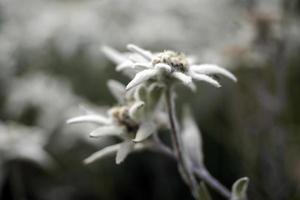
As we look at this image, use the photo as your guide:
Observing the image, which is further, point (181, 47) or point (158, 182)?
point (181, 47)

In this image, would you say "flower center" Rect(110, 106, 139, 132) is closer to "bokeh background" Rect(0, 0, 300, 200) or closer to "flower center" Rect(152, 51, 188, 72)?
"flower center" Rect(152, 51, 188, 72)

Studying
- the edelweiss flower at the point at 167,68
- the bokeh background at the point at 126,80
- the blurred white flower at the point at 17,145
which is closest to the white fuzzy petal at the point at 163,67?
the edelweiss flower at the point at 167,68

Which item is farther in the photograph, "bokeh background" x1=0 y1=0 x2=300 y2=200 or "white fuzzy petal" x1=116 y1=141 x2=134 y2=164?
"bokeh background" x1=0 y1=0 x2=300 y2=200

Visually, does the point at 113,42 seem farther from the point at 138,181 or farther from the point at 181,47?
the point at 138,181

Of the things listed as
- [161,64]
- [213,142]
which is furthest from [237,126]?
[161,64]

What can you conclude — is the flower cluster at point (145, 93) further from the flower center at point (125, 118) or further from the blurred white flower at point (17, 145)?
the blurred white flower at point (17, 145)

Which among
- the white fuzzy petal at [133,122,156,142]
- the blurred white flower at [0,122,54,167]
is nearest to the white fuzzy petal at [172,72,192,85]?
the white fuzzy petal at [133,122,156,142]

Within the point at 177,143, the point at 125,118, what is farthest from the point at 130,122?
the point at 177,143
